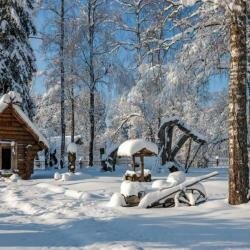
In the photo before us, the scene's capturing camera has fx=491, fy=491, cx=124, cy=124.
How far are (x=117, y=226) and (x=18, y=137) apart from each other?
18011mm

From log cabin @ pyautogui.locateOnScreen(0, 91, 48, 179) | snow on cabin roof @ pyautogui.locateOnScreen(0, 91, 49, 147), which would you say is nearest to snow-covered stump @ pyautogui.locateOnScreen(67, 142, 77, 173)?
log cabin @ pyautogui.locateOnScreen(0, 91, 48, 179)

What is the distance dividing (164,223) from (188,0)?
5.03 m

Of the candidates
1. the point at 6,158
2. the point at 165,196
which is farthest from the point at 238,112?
the point at 6,158

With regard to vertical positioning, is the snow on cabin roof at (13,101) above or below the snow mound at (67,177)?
above

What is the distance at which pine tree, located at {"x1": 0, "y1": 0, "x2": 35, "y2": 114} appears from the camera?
29734 millimetres

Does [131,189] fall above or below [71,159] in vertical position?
below

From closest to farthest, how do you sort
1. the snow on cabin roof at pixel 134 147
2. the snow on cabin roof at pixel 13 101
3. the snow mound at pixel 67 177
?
the snow on cabin roof at pixel 134 147, the snow mound at pixel 67 177, the snow on cabin roof at pixel 13 101

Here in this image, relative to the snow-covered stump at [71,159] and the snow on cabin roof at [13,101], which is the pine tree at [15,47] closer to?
the snow on cabin roof at [13,101]

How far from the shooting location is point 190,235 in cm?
827

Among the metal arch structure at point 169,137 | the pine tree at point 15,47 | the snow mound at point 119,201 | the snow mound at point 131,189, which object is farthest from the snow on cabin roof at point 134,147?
the pine tree at point 15,47

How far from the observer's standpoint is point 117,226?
30.6 feet

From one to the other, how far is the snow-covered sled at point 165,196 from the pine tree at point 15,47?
19.2m

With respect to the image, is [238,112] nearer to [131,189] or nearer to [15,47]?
[131,189]

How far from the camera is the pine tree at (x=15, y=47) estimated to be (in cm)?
2973
